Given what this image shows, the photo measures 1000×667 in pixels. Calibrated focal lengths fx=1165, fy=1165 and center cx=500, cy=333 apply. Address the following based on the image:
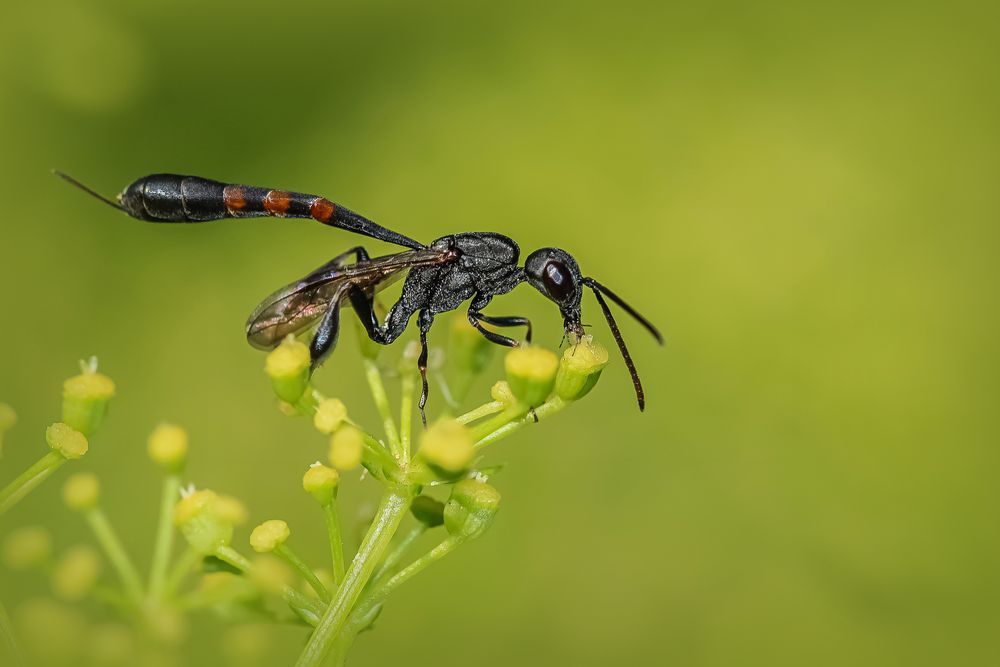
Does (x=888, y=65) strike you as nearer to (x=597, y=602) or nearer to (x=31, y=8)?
(x=597, y=602)

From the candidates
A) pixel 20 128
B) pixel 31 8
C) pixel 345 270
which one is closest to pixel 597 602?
pixel 345 270

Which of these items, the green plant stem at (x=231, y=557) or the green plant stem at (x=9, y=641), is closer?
the green plant stem at (x=9, y=641)

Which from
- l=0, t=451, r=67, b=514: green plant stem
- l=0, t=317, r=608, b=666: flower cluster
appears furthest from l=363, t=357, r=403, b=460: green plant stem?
l=0, t=451, r=67, b=514: green plant stem

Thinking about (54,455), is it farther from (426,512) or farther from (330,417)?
(426,512)

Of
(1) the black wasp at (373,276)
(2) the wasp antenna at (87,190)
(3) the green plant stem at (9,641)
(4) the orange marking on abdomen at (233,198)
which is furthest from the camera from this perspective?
(4) the orange marking on abdomen at (233,198)

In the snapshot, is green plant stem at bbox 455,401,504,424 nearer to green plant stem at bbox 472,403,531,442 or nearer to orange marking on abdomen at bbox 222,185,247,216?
green plant stem at bbox 472,403,531,442

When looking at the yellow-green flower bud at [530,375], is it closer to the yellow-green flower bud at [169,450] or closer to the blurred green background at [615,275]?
the yellow-green flower bud at [169,450]

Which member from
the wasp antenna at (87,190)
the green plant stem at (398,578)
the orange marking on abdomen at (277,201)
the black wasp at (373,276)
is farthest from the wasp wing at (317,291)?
the green plant stem at (398,578)
